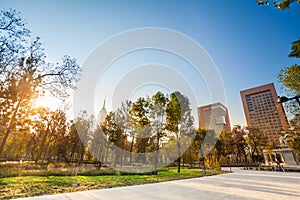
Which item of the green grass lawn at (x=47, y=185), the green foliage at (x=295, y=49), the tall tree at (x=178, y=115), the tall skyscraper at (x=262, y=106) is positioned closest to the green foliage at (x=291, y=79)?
the green foliage at (x=295, y=49)

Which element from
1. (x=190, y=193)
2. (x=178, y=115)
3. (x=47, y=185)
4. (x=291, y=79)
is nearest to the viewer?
(x=190, y=193)

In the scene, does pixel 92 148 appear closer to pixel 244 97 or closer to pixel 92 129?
pixel 92 129

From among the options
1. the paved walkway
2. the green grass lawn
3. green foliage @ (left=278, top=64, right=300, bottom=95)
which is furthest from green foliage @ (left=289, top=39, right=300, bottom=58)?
the green grass lawn

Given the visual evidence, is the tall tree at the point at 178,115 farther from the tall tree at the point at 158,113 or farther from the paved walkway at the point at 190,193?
the paved walkway at the point at 190,193

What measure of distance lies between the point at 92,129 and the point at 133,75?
1375cm

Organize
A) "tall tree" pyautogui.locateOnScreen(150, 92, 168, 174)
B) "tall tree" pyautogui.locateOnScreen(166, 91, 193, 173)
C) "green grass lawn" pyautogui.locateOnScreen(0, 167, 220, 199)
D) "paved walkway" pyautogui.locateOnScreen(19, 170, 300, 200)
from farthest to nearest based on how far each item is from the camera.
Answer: "tall tree" pyautogui.locateOnScreen(150, 92, 168, 174) → "tall tree" pyautogui.locateOnScreen(166, 91, 193, 173) → "green grass lawn" pyautogui.locateOnScreen(0, 167, 220, 199) → "paved walkway" pyautogui.locateOnScreen(19, 170, 300, 200)

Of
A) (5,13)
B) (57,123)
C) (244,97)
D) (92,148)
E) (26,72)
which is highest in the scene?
(244,97)

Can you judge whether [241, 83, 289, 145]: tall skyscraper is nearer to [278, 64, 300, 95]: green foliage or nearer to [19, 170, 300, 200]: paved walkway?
[278, 64, 300, 95]: green foliage

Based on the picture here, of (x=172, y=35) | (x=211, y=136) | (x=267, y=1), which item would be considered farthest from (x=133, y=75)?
(x=211, y=136)

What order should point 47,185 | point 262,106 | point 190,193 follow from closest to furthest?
point 190,193 → point 47,185 → point 262,106

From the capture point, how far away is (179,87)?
15562 millimetres

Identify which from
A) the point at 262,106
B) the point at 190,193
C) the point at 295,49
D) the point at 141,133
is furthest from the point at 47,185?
the point at 262,106

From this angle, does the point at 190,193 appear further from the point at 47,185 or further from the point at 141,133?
the point at 141,133

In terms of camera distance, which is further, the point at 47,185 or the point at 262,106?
the point at 262,106
